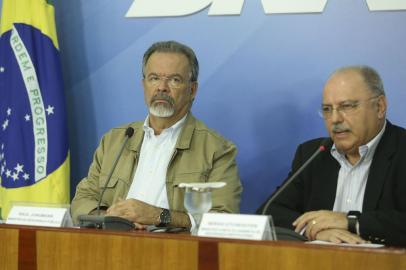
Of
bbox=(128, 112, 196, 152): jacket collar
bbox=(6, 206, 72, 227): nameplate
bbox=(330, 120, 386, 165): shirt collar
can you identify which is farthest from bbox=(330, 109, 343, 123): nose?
bbox=(6, 206, 72, 227): nameplate

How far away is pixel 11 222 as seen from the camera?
8.00ft

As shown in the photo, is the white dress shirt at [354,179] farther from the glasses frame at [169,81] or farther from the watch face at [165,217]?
the glasses frame at [169,81]

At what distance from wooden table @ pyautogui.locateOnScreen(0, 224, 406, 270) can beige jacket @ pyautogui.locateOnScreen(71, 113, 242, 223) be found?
0.99 m

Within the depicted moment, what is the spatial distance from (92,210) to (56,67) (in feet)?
3.50

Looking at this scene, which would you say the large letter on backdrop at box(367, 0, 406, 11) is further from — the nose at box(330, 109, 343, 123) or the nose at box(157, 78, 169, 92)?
the nose at box(157, 78, 169, 92)

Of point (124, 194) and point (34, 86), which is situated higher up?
point (34, 86)

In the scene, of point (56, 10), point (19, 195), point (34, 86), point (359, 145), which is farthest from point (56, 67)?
point (359, 145)

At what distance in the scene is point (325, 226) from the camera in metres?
2.55

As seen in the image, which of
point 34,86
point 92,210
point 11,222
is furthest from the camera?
point 34,86

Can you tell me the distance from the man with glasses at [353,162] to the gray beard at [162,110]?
673 millimetres

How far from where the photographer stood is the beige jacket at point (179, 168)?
130 inches

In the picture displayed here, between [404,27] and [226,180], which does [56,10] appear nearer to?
[226,180]

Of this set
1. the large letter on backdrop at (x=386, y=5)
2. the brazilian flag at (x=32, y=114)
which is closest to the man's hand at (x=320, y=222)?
the large letter on backdrop at (x=386, y=5)

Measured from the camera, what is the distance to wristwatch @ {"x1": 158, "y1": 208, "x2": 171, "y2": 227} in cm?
301
